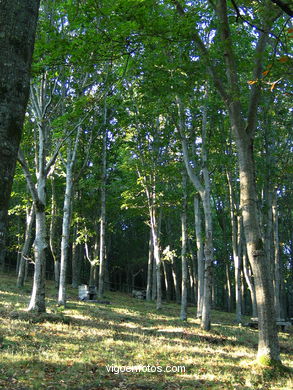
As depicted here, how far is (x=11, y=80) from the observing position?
2189 millimetres

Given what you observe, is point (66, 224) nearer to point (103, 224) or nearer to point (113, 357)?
point (103, 224)

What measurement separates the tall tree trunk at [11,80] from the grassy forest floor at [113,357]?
4.45m

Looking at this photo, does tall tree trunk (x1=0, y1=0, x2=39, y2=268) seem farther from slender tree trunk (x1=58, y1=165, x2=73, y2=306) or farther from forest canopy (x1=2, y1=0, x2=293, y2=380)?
slender tree trunk (x1=58, y1=165, x2=73, y2=306)

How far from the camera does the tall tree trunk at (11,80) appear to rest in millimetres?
2154

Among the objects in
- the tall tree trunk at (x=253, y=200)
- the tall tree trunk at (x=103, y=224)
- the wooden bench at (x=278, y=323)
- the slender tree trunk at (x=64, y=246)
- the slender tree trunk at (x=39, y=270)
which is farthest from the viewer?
the tall tree trunk at (x=103, y=224)

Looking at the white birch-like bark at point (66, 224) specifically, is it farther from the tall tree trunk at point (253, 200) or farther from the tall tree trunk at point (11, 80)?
the tall tree trunk at point (11, 80)

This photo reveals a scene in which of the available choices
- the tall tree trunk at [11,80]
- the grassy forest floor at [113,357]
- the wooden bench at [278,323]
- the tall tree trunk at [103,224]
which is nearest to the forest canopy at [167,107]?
the tall tree trunk at [103,224]

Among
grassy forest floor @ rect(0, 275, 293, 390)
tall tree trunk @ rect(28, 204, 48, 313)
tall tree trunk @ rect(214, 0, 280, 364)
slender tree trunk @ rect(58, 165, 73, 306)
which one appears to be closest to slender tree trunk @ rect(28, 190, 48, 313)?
tall tree trunk @ rect(28, 204, 48, 313)

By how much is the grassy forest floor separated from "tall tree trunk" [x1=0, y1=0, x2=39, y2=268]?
4449 mm

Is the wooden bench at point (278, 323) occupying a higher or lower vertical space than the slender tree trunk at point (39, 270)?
lower

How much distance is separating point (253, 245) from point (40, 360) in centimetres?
520

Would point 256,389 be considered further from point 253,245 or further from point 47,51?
point 47,51

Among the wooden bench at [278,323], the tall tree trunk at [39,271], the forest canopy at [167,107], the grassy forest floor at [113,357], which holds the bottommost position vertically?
the wooden bench at [278,323]

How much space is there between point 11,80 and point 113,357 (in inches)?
270
